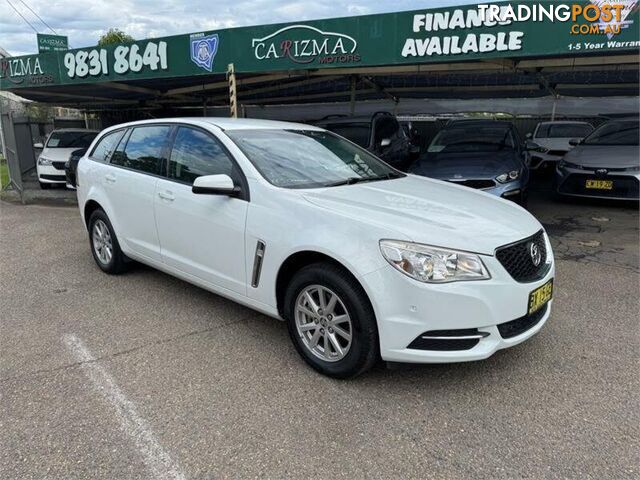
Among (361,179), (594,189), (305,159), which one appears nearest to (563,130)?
(594,189)

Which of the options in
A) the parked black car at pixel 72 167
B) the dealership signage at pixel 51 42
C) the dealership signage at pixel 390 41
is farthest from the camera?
the dealership signage at pixel 51 42

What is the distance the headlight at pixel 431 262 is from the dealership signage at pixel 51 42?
24253 millimetres

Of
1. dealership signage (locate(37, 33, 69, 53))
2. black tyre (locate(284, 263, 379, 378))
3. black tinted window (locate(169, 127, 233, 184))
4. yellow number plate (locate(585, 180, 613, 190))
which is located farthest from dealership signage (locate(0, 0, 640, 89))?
dealership signage (locate(37, 33, 69, 53))

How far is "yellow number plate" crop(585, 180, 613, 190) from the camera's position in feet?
26.9

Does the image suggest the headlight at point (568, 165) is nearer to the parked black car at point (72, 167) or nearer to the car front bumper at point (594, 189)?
the car front bumper at point (594, 189)

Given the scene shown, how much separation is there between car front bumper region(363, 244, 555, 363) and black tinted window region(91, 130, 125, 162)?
3607 millimetres

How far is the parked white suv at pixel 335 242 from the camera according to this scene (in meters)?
2.80

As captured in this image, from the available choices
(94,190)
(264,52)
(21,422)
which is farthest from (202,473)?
(264,52)

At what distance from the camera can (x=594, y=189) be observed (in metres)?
8.36

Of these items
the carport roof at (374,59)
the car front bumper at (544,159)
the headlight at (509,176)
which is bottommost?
the car front bumper at (544,159)

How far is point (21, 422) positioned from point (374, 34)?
725 cm

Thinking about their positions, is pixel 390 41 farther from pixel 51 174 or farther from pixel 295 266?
pixel 51 174

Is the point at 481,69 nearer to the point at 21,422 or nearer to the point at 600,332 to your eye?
the point at 600,332

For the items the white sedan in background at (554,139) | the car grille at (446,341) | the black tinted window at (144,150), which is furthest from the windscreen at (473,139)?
the car grille at (446,341)
